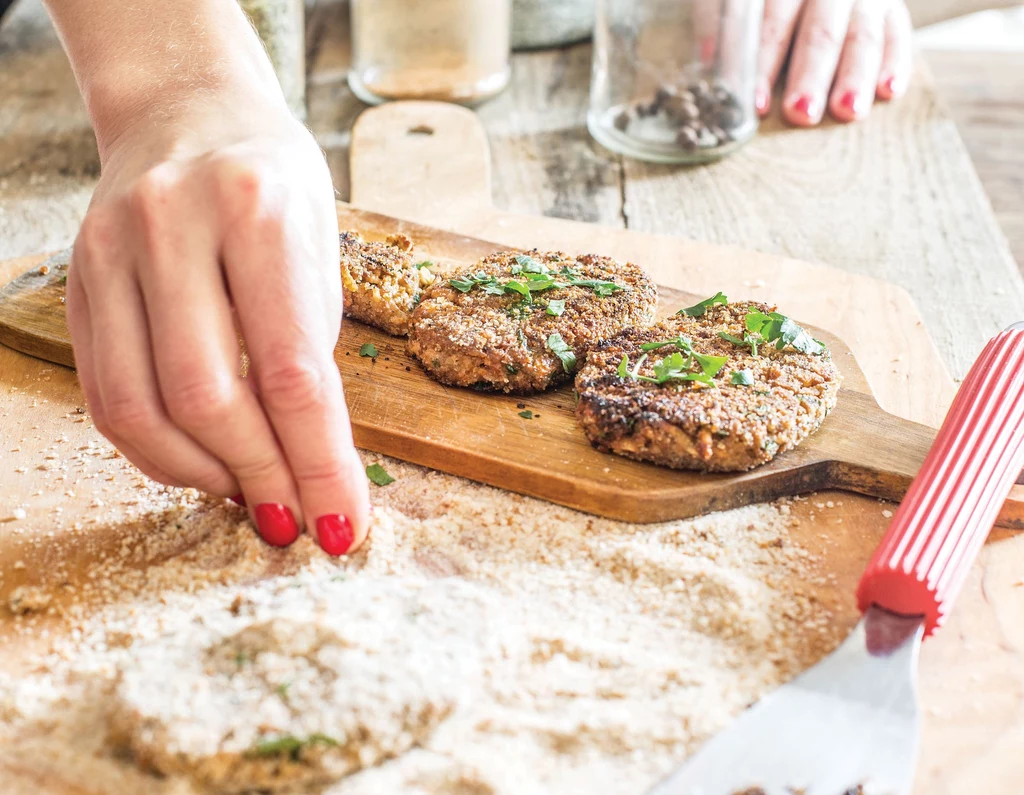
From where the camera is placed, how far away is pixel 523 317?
2.06 metres

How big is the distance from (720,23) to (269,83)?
64.3 inches

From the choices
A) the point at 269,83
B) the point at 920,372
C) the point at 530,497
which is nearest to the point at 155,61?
the point at 269,83

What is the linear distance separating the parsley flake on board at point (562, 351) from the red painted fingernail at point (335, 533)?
0.58 meters

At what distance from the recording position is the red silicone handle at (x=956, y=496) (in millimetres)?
1475

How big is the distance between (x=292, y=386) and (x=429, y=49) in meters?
2.08

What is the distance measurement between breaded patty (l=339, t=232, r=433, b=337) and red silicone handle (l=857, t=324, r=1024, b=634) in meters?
1.05

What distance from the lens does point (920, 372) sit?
217cm

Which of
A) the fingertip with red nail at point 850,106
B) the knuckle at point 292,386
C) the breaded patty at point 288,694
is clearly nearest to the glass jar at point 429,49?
the fingertip with red nail at point 850,106

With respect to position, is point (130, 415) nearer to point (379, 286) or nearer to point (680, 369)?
point (379, 286)

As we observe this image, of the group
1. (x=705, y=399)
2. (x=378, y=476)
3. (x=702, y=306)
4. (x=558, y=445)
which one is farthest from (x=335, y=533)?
(x=702, y=306)

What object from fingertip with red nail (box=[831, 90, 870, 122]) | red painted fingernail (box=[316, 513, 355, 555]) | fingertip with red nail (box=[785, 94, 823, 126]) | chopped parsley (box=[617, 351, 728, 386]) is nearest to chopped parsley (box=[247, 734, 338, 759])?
red painted fingernail (box=[316, 513, 355, 555])

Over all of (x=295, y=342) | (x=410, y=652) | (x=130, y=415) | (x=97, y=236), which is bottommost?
(x=410, y=652)

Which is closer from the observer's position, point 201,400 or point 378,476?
point 201,400

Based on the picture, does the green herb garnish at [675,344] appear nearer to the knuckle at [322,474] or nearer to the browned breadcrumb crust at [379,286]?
the browned breadcrumb crust at [379,286]
